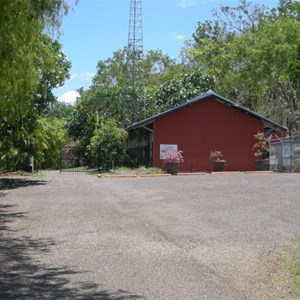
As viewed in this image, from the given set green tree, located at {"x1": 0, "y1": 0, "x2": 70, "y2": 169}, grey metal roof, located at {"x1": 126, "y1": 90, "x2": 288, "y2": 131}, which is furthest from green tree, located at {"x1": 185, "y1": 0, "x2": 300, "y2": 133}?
green tree, located at {"x1": 0, "y1": 0, "x2": 70, "y2": 169}

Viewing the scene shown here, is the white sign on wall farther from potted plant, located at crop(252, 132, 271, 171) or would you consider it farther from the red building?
potted plant, located at crop(252, 132, 271, 171)

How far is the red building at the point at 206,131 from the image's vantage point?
3497 cm

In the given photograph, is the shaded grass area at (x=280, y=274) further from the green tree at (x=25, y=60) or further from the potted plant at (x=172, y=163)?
the potted plant at (x=172, y=163)

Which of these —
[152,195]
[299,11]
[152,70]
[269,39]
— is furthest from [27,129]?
[152,70]

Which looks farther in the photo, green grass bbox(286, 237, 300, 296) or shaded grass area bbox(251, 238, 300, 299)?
green grass bbox(286, 237, 300, 296)

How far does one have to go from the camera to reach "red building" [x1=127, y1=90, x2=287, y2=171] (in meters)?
35.0

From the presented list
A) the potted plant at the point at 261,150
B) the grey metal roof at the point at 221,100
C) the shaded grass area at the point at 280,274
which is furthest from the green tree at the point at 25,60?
the potted plant at the point at 261,150

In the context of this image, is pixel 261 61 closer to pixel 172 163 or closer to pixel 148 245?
pixel 172 163

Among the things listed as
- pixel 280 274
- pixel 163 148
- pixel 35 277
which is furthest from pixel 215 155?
pixel 35 277

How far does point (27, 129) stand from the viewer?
27531mm

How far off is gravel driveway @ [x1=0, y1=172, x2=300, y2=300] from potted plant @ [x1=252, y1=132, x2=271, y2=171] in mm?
19205

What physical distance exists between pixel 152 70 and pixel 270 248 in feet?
214

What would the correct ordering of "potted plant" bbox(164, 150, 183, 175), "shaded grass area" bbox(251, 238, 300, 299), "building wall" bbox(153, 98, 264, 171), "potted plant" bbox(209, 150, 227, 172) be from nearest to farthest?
"shaded grass area" bbox(251, 238, 300, 299) → "potted plant" bbox(164, 150, 183, 175) → "potted plant" bbox(209, 150, 227, 172) → "building wall" bbox(153, 98, 264, 171)

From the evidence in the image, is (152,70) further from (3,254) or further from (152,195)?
(3,254)
